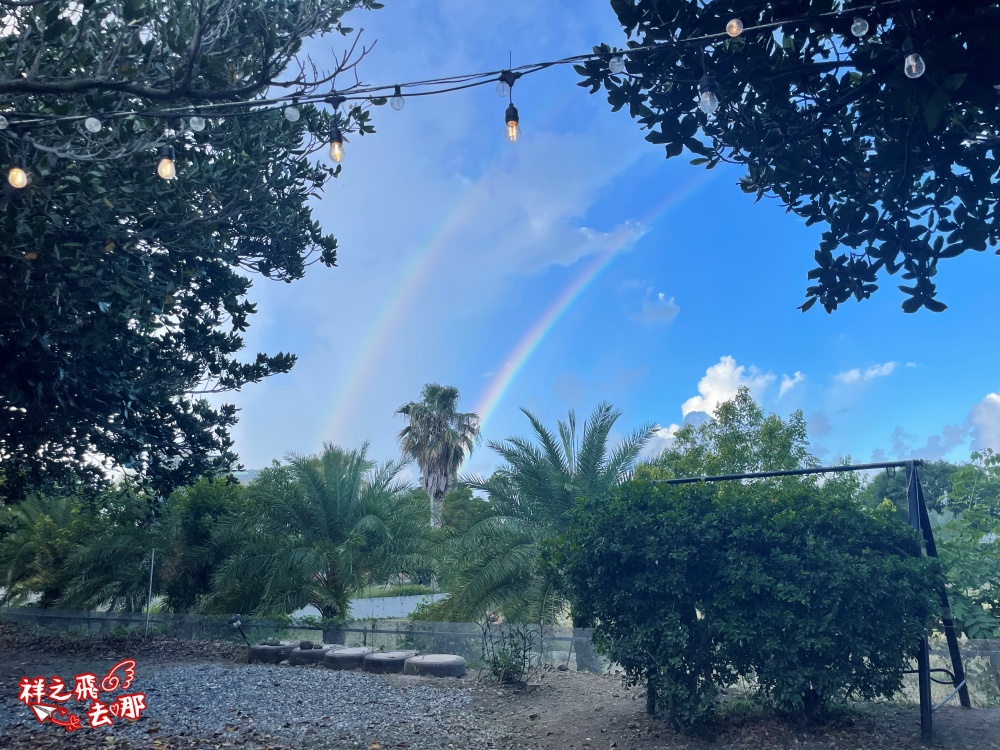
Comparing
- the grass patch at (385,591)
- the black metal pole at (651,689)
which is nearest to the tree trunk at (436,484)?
the grass patch at (385,591)

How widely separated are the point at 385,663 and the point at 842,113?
952 cm

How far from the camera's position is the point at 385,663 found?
10.7 meters

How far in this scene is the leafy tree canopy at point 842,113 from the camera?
4184mm

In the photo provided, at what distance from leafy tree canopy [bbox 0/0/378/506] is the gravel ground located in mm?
3120

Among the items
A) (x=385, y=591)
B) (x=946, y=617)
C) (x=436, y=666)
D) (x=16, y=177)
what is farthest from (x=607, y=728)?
(x=385, y=591)

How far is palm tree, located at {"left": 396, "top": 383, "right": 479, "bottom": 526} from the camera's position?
32.5m

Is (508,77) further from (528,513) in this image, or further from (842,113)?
(528,513)

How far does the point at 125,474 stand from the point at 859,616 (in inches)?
384

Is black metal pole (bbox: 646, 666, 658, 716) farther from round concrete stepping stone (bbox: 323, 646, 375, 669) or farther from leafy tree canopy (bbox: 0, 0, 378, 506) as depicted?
leafy tree canopy (bbox: 0, 0, 378, 506)

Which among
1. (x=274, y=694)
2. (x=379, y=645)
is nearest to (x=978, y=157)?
(x=274, y=694)

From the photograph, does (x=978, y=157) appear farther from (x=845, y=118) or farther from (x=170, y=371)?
(x=170, y=371)

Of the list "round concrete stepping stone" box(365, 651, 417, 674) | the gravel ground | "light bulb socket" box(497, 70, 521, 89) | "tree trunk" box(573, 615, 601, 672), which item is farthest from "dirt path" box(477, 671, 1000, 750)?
"light bulb socket" box(497, 70, 521, 89)

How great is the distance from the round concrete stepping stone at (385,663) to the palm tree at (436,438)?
69.9ft

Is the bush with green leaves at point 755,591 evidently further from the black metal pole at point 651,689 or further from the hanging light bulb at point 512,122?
the hanging light bulb at point 512,122
